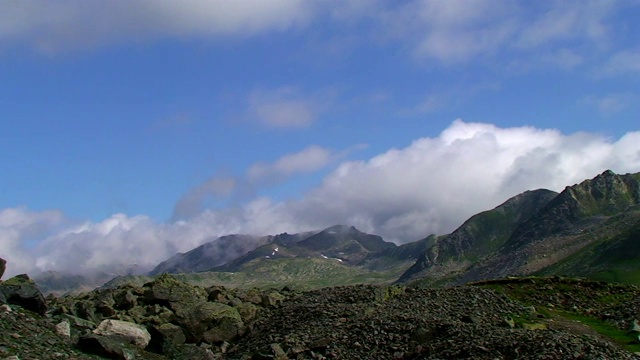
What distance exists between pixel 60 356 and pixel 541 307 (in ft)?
115

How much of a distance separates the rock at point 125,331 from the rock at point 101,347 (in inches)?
154

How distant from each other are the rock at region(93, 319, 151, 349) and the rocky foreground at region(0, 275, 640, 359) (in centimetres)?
8

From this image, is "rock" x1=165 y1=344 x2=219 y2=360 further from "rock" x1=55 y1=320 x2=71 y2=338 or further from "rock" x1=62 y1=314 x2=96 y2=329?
"rock" x1=55 y1=320 x2=71 y2=338

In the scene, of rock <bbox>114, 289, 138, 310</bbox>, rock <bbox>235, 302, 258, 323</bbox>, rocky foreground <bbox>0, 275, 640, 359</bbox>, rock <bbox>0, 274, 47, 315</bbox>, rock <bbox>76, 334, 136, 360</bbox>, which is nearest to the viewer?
rocky foreground <bbox>0, 275, 640, 359</bbox>

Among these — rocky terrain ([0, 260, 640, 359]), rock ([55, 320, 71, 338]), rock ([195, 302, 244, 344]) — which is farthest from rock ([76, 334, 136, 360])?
rock ([195, 302, 244, 344])

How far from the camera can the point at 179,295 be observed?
4803 cm

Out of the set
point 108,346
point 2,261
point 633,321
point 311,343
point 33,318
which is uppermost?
point 2,261

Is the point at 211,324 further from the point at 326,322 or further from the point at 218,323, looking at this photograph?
the point at 326,322

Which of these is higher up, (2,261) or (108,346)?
(2,261)

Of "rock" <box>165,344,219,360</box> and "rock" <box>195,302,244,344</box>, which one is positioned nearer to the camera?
"rock" <box>165,344,219,360</box>

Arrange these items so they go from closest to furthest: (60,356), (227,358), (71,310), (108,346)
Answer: (60,356) → (108,346) → (227,358) → (71,310)

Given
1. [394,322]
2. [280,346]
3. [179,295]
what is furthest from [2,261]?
[394,322]

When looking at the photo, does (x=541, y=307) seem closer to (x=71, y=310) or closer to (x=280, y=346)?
(x=280, y=346)

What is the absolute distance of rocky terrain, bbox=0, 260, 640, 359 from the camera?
31.4m
